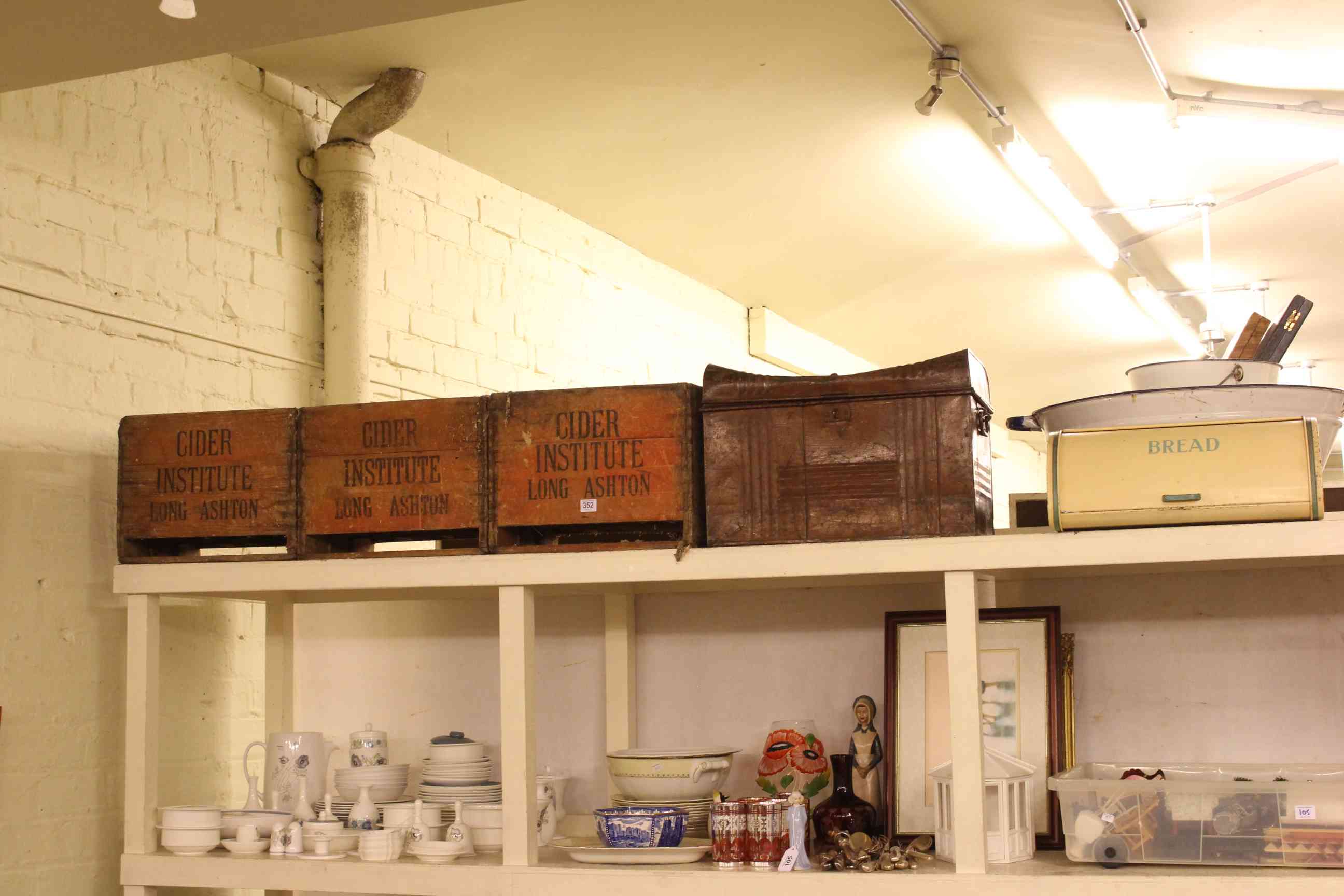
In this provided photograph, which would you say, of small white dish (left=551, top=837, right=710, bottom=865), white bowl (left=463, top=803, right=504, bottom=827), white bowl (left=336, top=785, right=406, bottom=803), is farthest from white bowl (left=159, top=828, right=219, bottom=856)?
small white dish (left=551, top=837, right=710, bottom=865)

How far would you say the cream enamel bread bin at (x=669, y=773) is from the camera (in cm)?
263

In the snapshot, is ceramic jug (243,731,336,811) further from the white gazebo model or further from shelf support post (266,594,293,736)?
the white gazebo model

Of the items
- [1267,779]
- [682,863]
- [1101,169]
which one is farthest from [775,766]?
[1101,169]

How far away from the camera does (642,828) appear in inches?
101

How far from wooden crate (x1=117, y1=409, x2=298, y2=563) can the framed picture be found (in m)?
1.23

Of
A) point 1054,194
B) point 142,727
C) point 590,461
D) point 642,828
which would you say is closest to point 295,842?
point 142,727

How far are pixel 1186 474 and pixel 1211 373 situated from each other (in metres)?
0.26

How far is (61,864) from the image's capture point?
2.98 meters

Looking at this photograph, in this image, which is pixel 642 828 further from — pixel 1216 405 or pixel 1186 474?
pixel 1216 405

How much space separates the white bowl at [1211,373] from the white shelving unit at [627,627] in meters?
0.28

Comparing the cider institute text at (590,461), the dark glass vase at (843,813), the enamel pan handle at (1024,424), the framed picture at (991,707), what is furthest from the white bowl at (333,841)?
the enamel pan handle at (1024,424)

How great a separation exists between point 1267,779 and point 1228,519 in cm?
54

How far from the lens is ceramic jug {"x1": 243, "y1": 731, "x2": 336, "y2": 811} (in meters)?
2.98

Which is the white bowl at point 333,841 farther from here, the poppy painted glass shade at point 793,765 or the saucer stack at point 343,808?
the poppy painted glass shade at point 793,765
